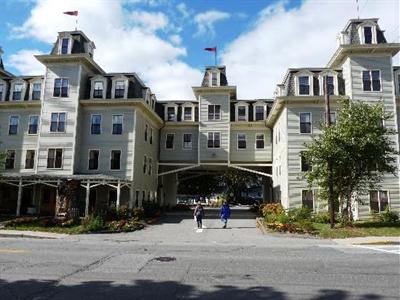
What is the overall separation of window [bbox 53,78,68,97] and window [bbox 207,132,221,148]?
13316mm

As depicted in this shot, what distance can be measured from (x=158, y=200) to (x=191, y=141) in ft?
24.5

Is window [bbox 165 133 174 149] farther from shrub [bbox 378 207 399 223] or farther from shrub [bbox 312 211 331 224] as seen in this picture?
shrub [bbox 378 207 399 223]

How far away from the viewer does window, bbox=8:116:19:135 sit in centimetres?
3401

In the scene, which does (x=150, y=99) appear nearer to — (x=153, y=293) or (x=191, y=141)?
(x=191, y=141)

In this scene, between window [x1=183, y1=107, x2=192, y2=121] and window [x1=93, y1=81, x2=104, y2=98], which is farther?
window [x1=183, y1=107, x2=192, y2=121]

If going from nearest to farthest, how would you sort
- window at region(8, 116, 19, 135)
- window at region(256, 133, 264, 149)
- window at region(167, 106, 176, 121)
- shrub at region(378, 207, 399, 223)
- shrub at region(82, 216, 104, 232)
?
shrub at region(82, 216, 104, 232) → shrub at region(378, 207, 399, 223) → window at region(8, 116, 19, 135) → window at region(256, 133, 264, 149) → window at region(167, 106, 176, 121)

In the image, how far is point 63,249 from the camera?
14.5 m

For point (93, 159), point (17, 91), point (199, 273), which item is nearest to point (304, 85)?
point (93, 159)

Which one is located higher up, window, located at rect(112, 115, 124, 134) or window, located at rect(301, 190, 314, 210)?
window, located at rect(112, 115, 124, 134)

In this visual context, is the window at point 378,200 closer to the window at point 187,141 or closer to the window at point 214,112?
the window at point 214,112

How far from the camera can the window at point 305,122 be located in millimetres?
29875

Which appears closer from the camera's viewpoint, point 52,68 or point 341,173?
point 341,173

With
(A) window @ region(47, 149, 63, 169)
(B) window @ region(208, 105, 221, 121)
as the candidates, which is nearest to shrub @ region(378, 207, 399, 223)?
(B) window @ region(208, 105, 221, 121)

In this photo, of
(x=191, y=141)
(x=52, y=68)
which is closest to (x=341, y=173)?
(x=191, y=141)
